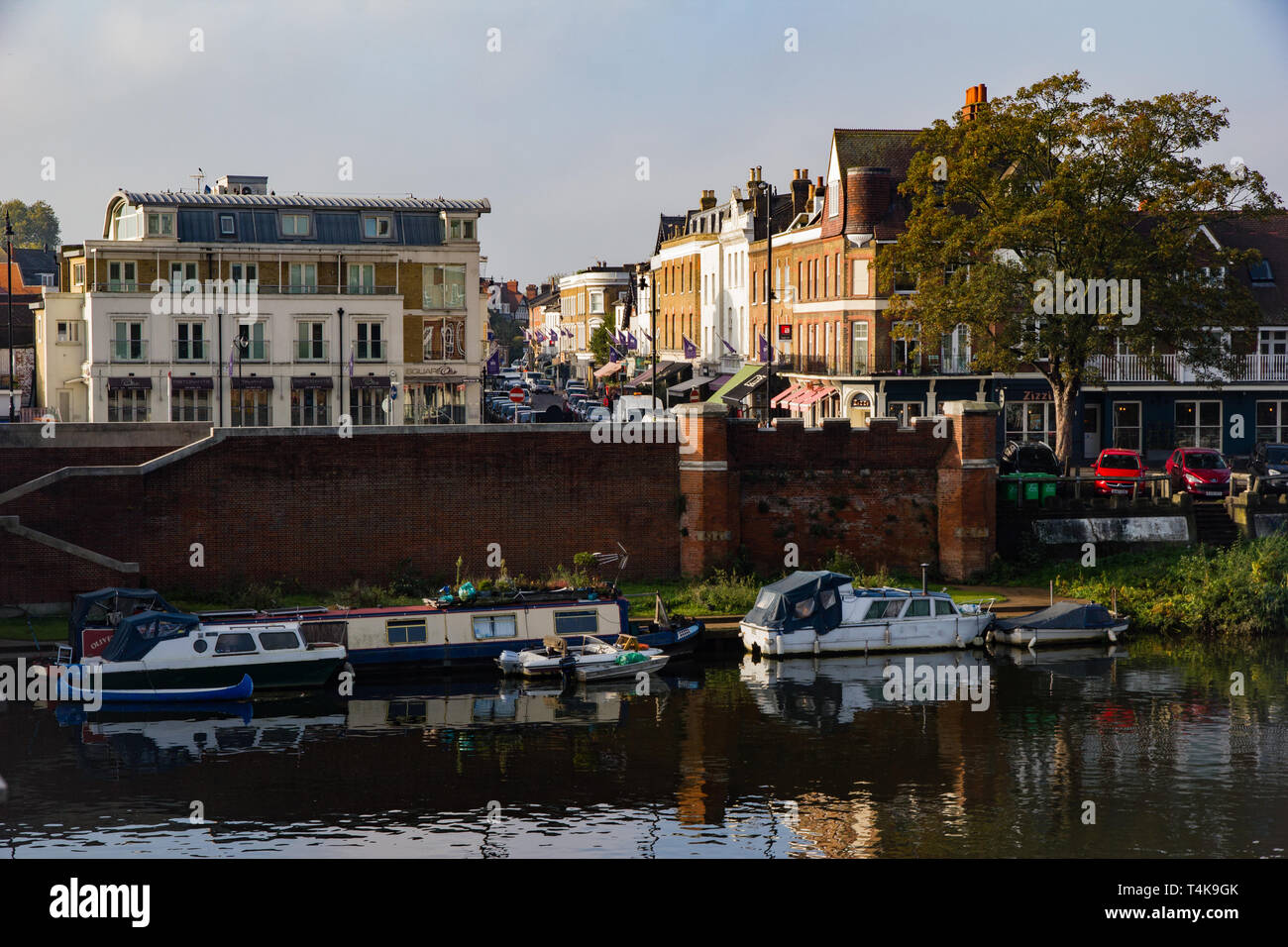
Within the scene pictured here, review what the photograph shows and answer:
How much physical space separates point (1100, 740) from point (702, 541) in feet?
49.8

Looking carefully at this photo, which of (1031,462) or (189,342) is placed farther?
(189,342)

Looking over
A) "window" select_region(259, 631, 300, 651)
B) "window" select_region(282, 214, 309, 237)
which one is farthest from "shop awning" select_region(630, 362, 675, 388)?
"window" select_region(259, 631, 300, 651)

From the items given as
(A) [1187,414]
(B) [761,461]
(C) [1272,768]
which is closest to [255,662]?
(B) [761,461]

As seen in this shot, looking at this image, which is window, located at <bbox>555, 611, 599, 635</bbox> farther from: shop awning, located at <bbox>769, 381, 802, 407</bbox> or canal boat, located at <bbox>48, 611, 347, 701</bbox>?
shop awning, located at <bbox>769, 381, 802, 407</bbox>

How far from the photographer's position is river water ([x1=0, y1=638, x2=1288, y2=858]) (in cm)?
2427

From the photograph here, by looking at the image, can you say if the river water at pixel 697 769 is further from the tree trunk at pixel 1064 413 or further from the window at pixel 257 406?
the window at pixel 257 406

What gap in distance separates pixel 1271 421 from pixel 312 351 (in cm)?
4025

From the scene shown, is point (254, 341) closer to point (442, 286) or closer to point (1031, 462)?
point (442, 286)

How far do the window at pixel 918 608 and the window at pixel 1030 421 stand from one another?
23227mm

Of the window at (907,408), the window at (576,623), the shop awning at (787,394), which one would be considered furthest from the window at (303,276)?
the window at (576,623)

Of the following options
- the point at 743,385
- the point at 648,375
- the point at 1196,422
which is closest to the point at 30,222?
the point at 648,375

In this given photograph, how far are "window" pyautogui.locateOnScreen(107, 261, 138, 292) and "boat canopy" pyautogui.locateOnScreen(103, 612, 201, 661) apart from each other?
34186mm

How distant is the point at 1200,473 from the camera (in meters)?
48.3

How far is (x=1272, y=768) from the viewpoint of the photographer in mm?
28094
